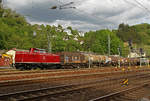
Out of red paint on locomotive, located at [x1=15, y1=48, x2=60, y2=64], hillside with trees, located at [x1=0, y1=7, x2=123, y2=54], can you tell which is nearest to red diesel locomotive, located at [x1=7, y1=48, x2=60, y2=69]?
red paint on locomotive, located at [x1=15, y1=48, x2=60, y2=64]

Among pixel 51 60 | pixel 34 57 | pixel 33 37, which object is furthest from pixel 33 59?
pixel 33 37

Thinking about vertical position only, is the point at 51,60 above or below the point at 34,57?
below

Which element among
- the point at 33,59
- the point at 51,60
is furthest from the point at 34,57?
the point at 51,60

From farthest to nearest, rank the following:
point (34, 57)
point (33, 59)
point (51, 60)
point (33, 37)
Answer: point (33, 37), point (51, 60), point (34, 57), point (33, 59)

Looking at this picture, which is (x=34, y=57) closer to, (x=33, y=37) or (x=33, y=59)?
(x=33, y=59)

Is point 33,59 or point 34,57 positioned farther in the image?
point 34,57

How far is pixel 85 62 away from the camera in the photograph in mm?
38500

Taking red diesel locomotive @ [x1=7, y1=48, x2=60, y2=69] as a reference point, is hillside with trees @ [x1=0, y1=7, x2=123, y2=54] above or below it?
above

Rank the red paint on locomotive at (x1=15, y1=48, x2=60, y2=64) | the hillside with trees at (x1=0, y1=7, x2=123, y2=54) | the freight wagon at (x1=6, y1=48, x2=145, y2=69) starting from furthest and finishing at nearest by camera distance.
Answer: the hillside with trees at (x1=0, y1=7, x2=123, y2=54) → the freight wagon at (x1=6, y1=48, x2=145, y2=69) → the red paint on locomotive at (x1=15, y1=48, x2=60, y2=64)

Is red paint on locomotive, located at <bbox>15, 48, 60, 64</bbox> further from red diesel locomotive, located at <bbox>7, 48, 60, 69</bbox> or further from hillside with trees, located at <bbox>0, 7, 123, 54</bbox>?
hillside with trees, located at <bbox>0, 7, 123, 54</bbox>

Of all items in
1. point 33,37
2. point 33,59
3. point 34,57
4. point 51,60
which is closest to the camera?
point 33,59

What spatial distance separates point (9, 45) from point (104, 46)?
44.4 m

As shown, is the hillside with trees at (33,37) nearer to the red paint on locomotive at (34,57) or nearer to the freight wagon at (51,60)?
the freight wagon at (51,60)

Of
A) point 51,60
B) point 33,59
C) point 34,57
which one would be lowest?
point 51,60
